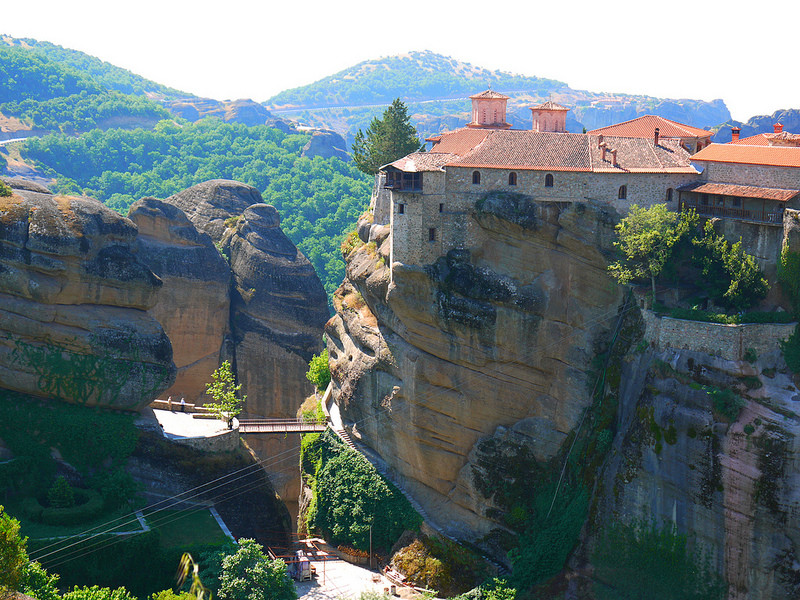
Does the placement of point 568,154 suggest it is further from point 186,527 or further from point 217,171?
point 217,171

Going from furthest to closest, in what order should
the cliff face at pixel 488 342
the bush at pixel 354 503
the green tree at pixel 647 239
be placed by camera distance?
the bush at pixel 354 503, the cliff face at pixel 488 342, the green tree at pixel 647 239

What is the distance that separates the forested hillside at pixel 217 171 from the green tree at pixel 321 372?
127ft

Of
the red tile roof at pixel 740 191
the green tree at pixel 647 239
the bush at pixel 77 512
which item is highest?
the red tile roof at pixel 740 191

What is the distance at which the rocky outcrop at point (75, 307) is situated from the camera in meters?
44.4

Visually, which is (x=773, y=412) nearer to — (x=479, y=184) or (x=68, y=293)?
(x=479, y=184)

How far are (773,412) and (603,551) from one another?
9.00m

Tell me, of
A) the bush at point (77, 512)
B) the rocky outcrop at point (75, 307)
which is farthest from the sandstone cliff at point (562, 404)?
the bush at point (77, 512)

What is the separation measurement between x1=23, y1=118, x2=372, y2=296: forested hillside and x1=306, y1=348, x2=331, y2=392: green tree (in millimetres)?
38834

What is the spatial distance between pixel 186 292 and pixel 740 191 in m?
32.6

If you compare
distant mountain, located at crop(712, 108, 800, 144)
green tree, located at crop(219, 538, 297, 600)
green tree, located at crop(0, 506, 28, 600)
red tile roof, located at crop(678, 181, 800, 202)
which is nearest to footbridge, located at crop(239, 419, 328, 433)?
green tree, located at crop(219, 538, 297, 600)

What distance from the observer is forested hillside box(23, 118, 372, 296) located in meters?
105

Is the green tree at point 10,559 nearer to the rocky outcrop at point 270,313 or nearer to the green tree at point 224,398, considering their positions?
the green tree at point 224,398

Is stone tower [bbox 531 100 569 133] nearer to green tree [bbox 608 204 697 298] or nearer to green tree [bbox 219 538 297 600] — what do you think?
green tree [bbox 608 204 697 298]

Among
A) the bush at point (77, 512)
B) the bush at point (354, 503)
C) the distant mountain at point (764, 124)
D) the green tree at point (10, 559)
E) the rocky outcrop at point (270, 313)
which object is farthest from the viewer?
the distant mountain at point (764, 124)
